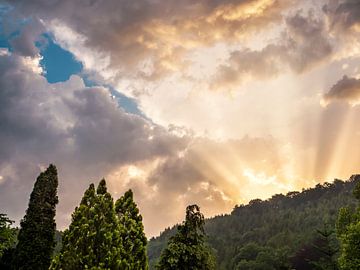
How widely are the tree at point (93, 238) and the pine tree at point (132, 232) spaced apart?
3.01ft

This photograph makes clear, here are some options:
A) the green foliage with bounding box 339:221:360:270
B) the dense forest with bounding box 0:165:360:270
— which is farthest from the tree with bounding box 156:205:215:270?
the green foliage with bounding box 339:221:360:270

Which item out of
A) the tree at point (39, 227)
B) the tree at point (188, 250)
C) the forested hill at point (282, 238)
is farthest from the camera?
the forested hill at point (282, 238)

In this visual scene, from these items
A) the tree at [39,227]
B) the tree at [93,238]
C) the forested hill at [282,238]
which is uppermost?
the forested hill at [282,238]

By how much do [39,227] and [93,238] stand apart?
15995 millimetres

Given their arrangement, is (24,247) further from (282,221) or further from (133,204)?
(282,221)

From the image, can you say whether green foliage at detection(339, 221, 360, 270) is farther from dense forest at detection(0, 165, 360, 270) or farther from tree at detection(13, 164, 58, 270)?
tree at detection(13, 164, 58, 270)

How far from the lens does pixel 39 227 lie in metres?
35.7

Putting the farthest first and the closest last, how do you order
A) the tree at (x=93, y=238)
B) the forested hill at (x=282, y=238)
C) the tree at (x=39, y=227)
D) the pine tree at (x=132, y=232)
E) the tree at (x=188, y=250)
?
the forested hill at (x=282, y=238) < the tree at (x=39, y=227) < the tree at (x=188, y=250) < the pine tree at (x=132, y=232) < the tree at (x=93, y=238)

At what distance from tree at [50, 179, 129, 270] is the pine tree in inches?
36.1

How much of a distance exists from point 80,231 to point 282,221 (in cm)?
15563

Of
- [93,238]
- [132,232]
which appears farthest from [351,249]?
[93,238]

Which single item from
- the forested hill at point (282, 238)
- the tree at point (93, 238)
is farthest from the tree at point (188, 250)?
the forested hill at point (282, 238)

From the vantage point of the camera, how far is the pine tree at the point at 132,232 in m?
23.7

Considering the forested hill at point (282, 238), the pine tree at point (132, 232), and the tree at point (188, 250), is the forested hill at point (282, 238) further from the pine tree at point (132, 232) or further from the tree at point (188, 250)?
the pine tree at point (132, 232)
